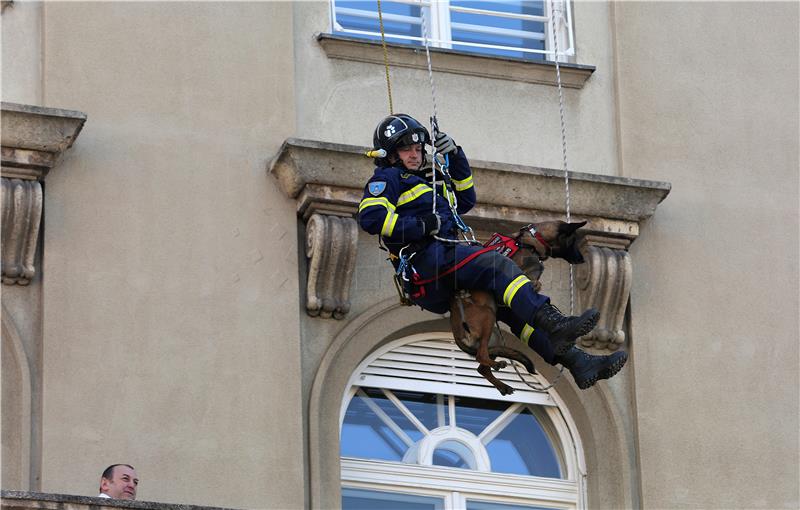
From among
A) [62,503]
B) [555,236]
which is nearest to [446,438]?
[555,236]

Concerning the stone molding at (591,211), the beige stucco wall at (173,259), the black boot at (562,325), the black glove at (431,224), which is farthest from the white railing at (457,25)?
the black boot at (562,325)

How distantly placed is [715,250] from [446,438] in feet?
7.35

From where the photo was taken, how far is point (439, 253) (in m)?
13.7

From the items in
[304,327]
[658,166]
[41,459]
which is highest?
[658,166]

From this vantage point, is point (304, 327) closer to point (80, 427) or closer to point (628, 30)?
point (80, 427)

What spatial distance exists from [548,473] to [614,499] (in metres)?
0.48

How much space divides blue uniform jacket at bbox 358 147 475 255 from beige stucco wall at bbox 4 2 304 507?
171 cm

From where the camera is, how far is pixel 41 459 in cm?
1440

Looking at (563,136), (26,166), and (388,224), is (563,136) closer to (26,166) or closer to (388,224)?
(388,224)

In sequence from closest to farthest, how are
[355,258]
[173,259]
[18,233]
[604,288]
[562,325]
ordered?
[562,325]
[18,233]
[173,259]
[355,258]
[604,288]

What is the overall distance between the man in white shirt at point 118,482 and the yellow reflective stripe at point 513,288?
2.22m

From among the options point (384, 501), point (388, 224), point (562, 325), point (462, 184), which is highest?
point (462, 184)

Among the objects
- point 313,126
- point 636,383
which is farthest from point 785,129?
point 313,126

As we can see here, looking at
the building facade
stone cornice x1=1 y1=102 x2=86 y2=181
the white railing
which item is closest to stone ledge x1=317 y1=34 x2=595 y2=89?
the building facade
